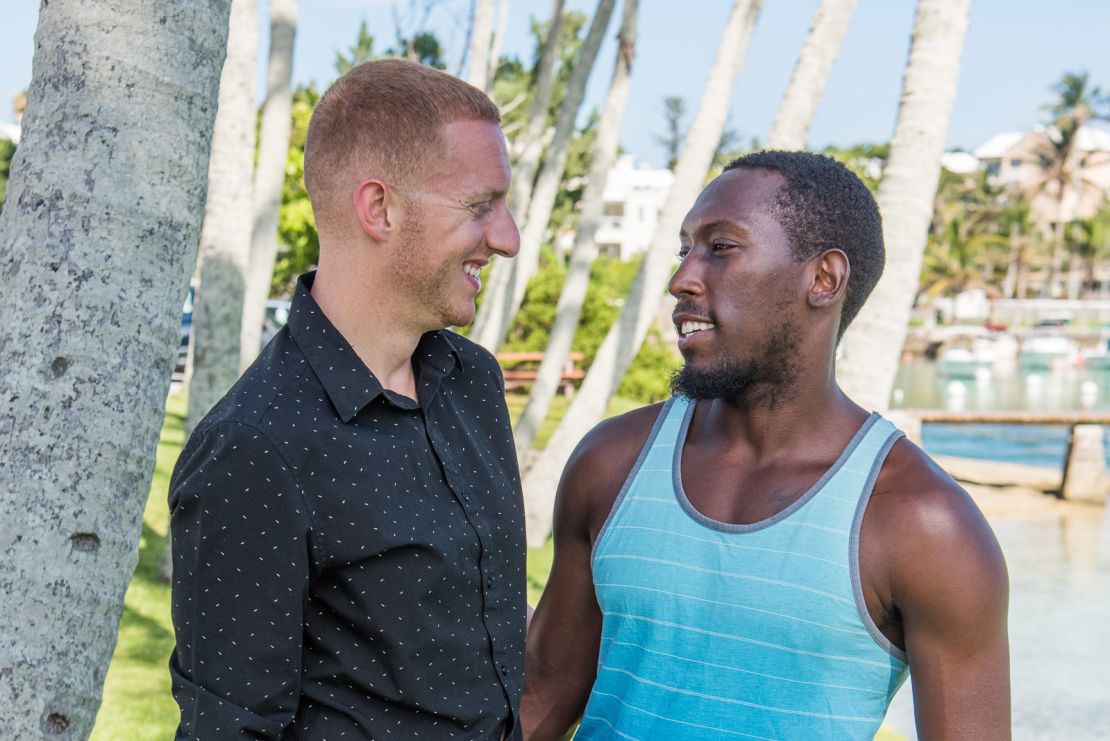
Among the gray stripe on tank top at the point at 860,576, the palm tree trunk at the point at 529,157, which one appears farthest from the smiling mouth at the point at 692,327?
the palm tree trunk at the point at 529,157

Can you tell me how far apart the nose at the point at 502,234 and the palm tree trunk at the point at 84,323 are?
26.9 inches

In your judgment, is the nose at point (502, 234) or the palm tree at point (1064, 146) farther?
the palm tree at point (1064, 146)

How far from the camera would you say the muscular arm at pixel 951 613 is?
7.44 ft

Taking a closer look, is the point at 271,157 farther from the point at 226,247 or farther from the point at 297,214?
the point at 297,214

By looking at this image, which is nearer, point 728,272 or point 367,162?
point 367,162

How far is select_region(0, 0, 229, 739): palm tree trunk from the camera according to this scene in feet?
7.45

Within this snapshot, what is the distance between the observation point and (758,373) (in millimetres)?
2654

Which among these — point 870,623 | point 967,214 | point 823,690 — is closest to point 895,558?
point 870,623

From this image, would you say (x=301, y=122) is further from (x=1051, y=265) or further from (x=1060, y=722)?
(x=1051, y=265)

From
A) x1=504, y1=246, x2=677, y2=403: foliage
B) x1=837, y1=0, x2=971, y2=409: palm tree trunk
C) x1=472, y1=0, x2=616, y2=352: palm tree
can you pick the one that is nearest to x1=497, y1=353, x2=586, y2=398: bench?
x1=504, y1=246, x2=677, y2=403: foliage

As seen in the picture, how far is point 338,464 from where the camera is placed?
6.62 ft

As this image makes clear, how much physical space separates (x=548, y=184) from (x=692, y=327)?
41.5 ft

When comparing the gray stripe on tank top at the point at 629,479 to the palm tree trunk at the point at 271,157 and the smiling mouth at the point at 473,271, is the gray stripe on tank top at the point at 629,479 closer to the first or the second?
the smiling mouth at the point at 473,271

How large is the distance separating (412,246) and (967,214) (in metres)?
84.9
